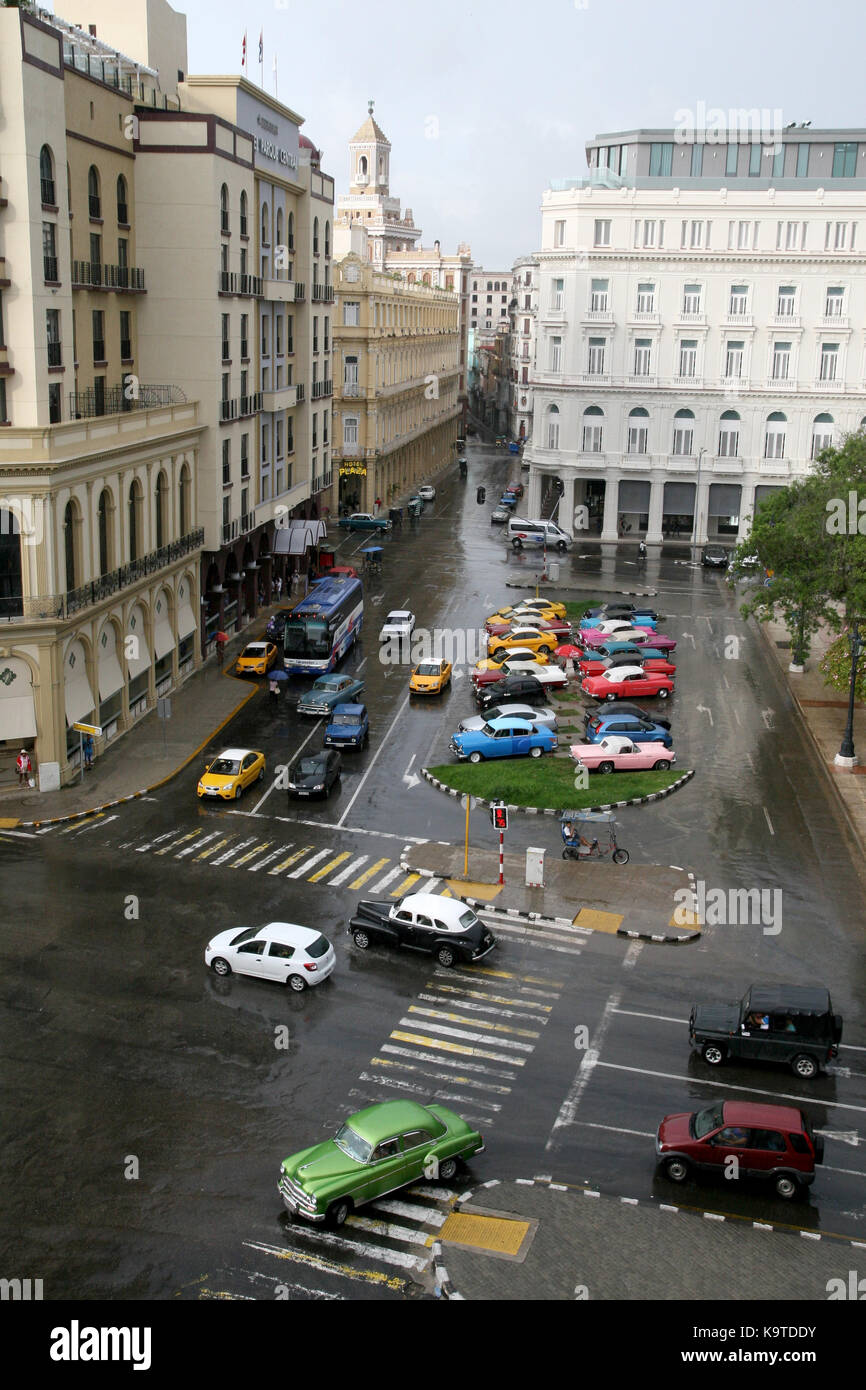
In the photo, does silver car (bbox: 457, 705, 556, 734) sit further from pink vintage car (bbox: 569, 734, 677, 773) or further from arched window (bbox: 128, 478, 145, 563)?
arched window (bbox: 128, 478, 145, 563)

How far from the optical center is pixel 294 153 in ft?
244

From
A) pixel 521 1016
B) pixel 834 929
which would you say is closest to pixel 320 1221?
pixel 521 1016

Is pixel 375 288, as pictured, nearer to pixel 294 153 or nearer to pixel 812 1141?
pixel 294 153

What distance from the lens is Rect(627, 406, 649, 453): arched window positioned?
323 ft

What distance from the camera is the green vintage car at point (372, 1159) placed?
78.2 ft

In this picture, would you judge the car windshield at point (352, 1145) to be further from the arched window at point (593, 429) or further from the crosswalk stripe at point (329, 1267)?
the arched window at point (593, 429)

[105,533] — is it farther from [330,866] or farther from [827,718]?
[827,718]

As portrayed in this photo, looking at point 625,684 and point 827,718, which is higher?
point 625,684

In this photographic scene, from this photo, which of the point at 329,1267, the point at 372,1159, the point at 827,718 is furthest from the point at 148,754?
the point at 329,1267

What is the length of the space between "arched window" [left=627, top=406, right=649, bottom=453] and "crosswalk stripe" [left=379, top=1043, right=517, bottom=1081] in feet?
249

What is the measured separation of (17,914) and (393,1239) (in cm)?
1733

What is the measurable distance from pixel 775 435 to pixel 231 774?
64.1 m

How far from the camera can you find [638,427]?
9869 centimetres

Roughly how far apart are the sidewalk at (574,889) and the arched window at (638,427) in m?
62.1
